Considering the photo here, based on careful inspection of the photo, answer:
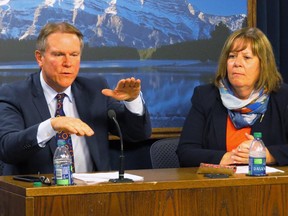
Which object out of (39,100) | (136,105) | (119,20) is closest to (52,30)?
(39,100)

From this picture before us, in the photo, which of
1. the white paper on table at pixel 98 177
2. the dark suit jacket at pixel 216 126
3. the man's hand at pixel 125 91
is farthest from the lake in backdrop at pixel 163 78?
the white paper on table at pixel 98 177

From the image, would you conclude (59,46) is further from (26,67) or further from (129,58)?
(129,58)

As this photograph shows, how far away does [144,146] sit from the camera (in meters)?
5.07

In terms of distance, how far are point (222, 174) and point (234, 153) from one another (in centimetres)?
53

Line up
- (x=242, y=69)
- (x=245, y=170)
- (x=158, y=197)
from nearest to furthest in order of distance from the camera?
(x=158, y=197) → (x=245, y=170) → (x=242, y=69)

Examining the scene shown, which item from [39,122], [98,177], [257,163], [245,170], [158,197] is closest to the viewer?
[158,197]

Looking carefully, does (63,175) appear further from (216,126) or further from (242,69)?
(242,69)

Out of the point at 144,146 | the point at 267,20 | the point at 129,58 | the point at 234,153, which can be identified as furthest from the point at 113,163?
the point at 267,20

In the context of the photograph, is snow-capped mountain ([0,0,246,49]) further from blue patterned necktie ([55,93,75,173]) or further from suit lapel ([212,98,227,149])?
suit lapel ([212,98,227,149])

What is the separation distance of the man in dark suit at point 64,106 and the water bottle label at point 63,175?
58cm

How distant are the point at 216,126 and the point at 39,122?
1052 mm

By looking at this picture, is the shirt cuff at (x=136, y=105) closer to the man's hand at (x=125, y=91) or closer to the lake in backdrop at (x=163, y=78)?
the man's hand at (x=125, y=91)

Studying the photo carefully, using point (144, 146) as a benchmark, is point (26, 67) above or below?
above

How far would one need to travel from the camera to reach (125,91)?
4.04m
